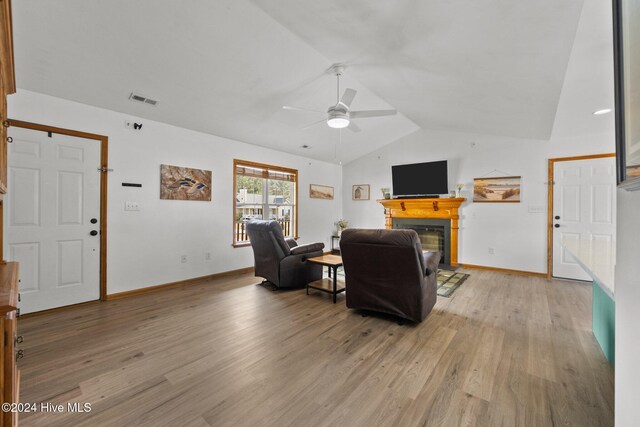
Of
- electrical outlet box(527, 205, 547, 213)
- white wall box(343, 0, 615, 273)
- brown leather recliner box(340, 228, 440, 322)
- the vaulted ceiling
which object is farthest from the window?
electrical outlet box(527, 205, 547, 213)

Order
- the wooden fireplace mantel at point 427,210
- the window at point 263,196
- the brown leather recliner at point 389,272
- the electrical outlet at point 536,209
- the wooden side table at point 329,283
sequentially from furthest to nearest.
→ the wooden fireplace mantel at point 427,210
the window at point 263,196
the electrical outlet at point 536,209
the wooden side table at point 329,283
the brown leather recliner at point 389,272

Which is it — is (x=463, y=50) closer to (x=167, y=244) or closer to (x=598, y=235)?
(x=598, y=235)

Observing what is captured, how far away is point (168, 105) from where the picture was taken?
146 inches

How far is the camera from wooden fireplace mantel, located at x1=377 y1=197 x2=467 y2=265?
5.75m

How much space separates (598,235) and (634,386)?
5.18 m

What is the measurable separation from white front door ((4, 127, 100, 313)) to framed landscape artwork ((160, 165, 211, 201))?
0.81m

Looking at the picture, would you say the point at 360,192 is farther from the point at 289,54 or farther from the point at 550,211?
the point at 289,54

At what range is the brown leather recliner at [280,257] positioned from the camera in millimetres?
3961

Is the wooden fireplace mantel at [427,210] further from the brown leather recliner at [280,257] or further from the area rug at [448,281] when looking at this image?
the brown leather recliner at [280,257]

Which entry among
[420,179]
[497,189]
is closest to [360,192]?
[420,179]

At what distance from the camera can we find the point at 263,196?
19.2 feet

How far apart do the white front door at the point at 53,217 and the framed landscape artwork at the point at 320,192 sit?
14.0 ft

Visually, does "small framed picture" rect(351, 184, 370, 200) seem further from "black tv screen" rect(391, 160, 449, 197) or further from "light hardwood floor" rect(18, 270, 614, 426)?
"light hardwood floor" rect(18, 270, 614, 426)

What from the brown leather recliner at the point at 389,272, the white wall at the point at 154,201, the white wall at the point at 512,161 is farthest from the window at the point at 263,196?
the brown leather recliner at the point at 389,272
